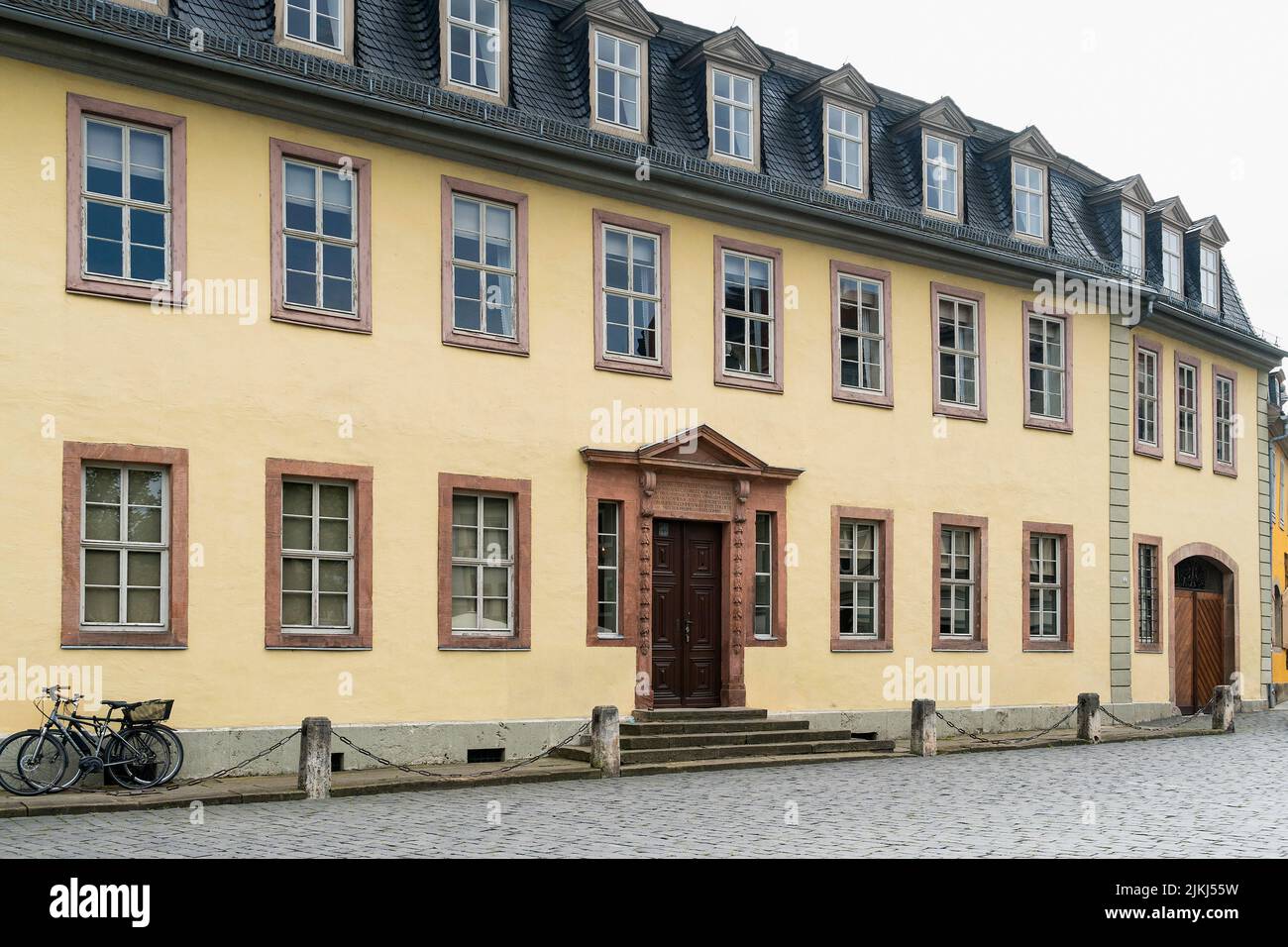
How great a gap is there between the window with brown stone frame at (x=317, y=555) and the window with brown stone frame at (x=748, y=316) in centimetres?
551

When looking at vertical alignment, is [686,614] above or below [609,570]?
below

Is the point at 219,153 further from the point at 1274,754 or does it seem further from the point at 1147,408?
the point at 1147,408

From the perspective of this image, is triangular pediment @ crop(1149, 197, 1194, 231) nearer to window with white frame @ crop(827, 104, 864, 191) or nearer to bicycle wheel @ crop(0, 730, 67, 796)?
window with white frame @ crop(827, 104, 864, 191)

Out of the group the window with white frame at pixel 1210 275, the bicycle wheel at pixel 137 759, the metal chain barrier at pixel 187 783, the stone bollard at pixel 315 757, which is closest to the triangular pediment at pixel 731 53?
the metal chain barrier at pixel 187 783

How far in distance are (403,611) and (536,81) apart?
6.68 metres

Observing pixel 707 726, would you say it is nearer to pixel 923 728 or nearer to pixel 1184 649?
pixel 923 728

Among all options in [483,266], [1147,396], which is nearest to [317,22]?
[483,266]

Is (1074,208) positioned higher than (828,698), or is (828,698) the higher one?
(1074,208)

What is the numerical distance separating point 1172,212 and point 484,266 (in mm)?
15234

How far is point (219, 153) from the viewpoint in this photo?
1587 cm

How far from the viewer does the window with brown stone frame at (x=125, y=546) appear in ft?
48.3

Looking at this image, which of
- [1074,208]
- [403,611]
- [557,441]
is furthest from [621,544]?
[1074,208]

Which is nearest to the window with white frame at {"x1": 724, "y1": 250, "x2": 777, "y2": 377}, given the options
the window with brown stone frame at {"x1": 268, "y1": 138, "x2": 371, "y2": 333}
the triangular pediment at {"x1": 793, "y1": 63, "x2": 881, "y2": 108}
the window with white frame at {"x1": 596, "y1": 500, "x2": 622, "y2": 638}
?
the window with white frame at {"x1": 596, "y1": 500, "x2": 622, "y2": 638}

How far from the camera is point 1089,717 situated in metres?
21.8
